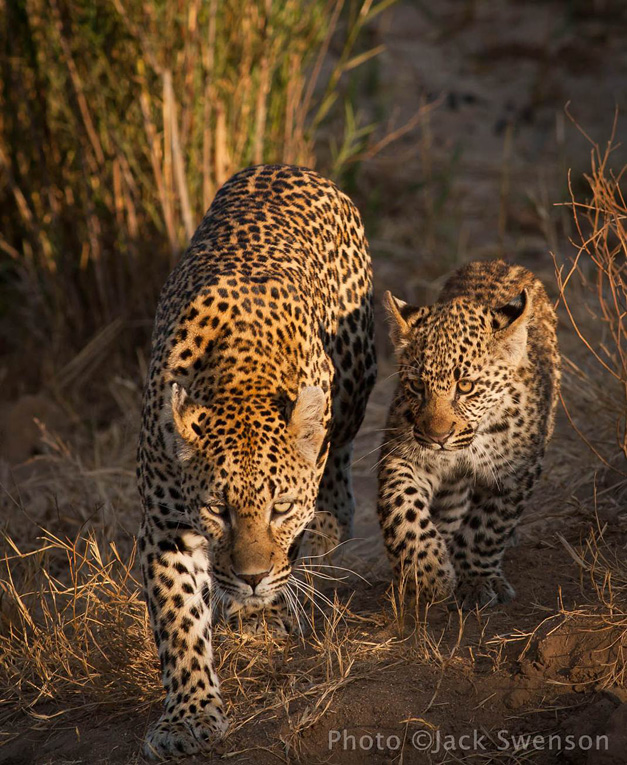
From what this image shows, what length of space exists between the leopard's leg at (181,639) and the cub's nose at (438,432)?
114cm

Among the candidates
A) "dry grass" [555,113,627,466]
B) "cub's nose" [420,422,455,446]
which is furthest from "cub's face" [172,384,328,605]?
"dry grass" [555,113,627,466]

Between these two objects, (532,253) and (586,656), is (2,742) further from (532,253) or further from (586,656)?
(532,253)

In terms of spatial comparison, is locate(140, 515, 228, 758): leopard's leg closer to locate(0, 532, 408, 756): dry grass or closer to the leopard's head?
locate(0, 532, 408, 756): dry grass

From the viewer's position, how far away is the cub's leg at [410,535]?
17.4 feet

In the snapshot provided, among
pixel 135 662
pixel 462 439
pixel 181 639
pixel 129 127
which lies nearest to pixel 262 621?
pixel 135 662

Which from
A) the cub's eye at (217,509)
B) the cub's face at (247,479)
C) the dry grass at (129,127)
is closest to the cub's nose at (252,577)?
the cub's face at (247,479)

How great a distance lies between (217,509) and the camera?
4469 millimetres

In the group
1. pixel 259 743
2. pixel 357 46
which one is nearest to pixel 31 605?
pixel 259 743

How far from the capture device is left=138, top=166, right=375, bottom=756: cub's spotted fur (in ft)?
14.7

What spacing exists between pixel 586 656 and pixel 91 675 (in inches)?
85.1

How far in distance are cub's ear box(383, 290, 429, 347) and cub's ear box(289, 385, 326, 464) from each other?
39.0 inches

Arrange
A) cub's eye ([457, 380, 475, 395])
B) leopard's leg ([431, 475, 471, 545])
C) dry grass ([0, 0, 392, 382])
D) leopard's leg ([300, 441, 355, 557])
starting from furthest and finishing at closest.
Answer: dry grass ([0, 0, 392, 382])
leopard's leg ([300, 441, 355, 557])
leopard's leg ([431, 475, 471, 545])
cub's eye ([457, 380, 475, 395])

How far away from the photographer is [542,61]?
1566 centimetres

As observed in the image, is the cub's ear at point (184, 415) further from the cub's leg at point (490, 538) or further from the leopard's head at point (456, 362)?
the cub's leg at point (490, 538)
